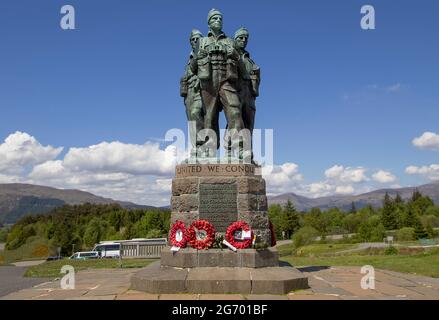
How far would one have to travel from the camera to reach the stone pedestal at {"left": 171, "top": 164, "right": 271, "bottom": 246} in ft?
28.5

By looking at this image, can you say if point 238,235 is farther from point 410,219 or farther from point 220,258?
point 410,219

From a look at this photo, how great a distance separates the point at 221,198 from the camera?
8766mm

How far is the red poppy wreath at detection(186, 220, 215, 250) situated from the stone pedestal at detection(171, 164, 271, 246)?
34 centimetres

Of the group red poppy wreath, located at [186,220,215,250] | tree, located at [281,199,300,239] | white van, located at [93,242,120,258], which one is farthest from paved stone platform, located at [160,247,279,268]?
tree, located at [281,199,300,239]

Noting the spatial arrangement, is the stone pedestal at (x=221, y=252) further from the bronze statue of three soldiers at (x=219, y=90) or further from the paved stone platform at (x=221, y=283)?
the bronze statue of three soldiers at (x=219, y=90)

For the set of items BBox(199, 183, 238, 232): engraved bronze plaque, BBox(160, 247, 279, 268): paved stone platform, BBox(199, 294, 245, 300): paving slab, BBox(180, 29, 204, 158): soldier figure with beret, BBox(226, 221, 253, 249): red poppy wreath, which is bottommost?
BBox(199, 294, 245, 300): paving slab

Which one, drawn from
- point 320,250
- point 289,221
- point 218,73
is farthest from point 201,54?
point 289,221

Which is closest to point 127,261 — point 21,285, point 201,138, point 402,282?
point 21,285

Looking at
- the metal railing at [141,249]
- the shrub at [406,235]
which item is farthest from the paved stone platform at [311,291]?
the shrub at [406,235]

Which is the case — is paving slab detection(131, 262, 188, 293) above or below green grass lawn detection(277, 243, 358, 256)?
above

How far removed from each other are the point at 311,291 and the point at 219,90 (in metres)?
4.62

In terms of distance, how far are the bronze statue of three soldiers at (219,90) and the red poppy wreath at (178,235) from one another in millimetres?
1711

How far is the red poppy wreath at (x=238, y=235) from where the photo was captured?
26.9 feet

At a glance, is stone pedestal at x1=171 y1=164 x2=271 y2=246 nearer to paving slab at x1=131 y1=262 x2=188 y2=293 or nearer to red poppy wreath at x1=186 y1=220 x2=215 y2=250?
red poppy wreath at x1=186 y1=220 x2=215 y2=250
